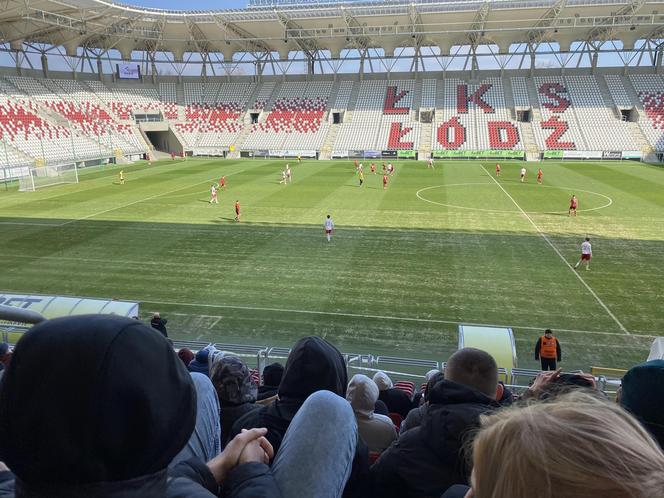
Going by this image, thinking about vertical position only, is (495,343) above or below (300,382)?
below

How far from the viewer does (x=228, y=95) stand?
65812 mm

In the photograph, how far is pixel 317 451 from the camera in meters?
1.84

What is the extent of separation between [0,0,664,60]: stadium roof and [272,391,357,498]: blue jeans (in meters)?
50.6

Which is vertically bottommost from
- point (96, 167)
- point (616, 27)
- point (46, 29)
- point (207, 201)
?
point (207, 201)

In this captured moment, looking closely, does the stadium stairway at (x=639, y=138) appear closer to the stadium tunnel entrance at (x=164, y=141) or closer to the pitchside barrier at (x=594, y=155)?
the pitchside barrier at (x=594, y=155)

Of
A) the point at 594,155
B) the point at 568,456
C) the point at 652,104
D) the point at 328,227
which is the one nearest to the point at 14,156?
the point at 328,227

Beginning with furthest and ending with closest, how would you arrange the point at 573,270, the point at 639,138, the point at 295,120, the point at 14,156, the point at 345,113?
the point at 345,113
the point at 295,120
the point at 639,138
the point at 14,156
the point at 573,270

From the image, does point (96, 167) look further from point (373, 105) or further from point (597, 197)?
point (597, 197)

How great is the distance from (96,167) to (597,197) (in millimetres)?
41786

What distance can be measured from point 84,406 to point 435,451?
185cm

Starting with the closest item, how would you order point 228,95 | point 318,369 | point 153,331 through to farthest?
1. point 153,331
2. point 318,369
3. point 228,95

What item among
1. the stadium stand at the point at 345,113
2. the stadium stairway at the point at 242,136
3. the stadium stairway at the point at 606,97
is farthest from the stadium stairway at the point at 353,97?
the stadium stairway at the point at 606,97

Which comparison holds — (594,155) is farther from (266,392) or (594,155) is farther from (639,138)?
(266,392)

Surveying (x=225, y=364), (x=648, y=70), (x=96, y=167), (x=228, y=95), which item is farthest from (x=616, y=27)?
(x=225, y=364)
